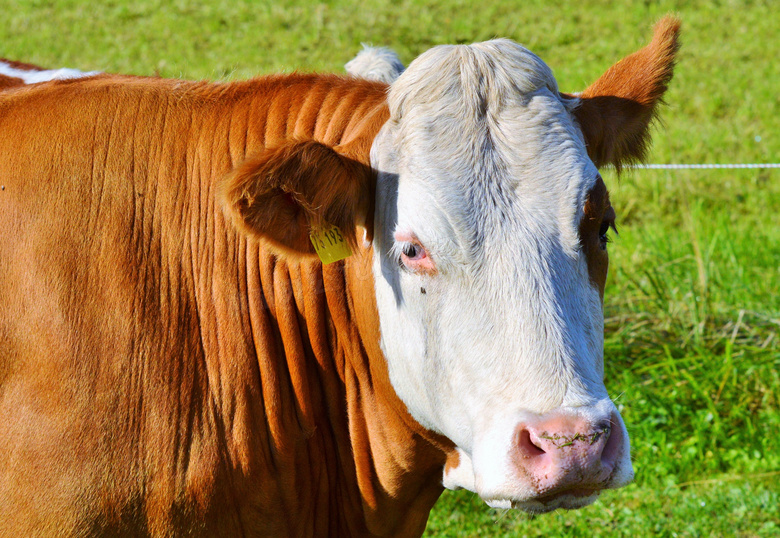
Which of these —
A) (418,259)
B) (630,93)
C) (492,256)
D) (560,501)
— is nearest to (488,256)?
(492,256)

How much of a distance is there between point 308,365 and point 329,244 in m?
0.53

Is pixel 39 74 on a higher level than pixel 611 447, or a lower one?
higher

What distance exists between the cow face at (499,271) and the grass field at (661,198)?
0.70m

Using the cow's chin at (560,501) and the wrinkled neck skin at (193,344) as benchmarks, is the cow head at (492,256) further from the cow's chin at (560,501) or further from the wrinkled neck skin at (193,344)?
the wrinkled neck skin at (193,344)

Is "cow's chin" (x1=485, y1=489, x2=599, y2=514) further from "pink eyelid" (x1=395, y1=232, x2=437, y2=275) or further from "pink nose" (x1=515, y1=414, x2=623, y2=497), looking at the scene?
"pink eyelid" (x1=395, y1=232, x2=437, y2=275)

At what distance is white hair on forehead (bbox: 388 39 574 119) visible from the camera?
2736 mm

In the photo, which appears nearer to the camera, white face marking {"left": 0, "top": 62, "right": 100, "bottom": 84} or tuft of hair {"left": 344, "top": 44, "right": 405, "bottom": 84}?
white face marking {"left": 0, "top": 62, "right": 100, "bottom": 84}

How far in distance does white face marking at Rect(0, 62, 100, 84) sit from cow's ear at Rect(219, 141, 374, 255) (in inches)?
50.4

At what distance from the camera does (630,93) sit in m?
3.13

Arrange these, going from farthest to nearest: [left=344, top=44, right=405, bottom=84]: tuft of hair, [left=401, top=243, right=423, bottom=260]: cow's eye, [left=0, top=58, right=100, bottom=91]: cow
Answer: [left=344, top=44, right=405, bottom=84]: tuft of hair
[left=0, top=58, right=100, bottom=91]: cow
[left=401, top=243, right=423, bottom=260]: cow's eye

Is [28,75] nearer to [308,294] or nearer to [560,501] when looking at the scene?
[308,294]

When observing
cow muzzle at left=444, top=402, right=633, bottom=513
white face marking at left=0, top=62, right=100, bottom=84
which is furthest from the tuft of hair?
cow muzzle at left=444, top=402, right=633, bottom=513

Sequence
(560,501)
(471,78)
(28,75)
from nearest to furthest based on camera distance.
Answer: (560,501) < (471,78) < (28,75)

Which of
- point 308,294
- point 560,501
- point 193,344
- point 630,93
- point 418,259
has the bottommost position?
point 560,501
